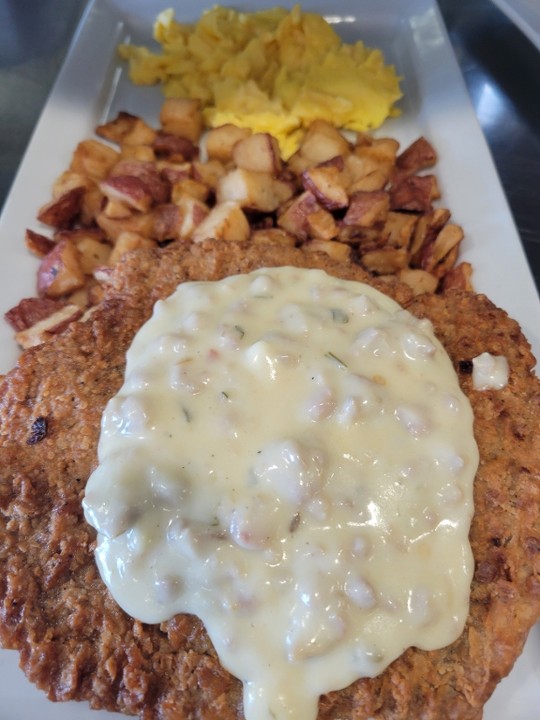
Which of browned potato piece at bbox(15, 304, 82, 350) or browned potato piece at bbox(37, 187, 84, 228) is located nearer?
browned potato piece at bbox(15, 304, 82, 350)

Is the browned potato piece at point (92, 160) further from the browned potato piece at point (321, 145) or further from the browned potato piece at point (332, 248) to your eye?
the browned potato piece at point (332, 248)

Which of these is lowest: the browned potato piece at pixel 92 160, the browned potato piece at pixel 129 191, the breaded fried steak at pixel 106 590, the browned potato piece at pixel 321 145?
the breaded fried steak at pixel 106 590

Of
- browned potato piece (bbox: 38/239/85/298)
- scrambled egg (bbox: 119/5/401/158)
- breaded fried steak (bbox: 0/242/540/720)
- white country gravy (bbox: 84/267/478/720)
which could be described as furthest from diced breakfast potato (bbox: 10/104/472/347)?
white country gravy (bbox: 84/267/478/720)

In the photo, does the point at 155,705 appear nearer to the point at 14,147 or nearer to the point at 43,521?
the point at 43,521

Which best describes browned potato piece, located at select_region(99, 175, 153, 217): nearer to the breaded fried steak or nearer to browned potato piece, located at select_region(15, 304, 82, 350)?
browned potato piece, located at select_region(15, 304, 82, 350)

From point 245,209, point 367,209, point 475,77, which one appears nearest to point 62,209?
point 245,209

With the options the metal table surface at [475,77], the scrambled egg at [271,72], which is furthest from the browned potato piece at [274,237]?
the metal table surface at [475,77]

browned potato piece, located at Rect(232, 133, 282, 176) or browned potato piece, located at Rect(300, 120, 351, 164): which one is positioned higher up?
browned potato piece, located at Rect(232, 133, 282, 176)
